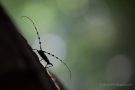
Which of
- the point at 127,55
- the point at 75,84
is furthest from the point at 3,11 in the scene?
the point at 127,55

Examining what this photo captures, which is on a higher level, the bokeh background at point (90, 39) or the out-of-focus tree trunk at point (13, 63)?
the bokeh background at point (90, 39)

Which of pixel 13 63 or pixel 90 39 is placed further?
pixel 90 39

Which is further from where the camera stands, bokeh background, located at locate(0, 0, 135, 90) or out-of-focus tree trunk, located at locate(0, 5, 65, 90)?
bokeh background, located at locate(0, 0, 135, 90)

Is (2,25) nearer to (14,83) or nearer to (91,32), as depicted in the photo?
(14,83)

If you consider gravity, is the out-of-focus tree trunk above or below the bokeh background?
below
